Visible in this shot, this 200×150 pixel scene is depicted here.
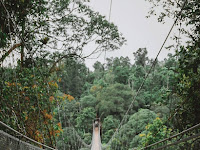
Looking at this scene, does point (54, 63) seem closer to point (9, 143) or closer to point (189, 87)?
point (189, 87)

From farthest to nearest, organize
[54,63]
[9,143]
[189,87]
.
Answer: [54,63]
[189,87]
[9,143]

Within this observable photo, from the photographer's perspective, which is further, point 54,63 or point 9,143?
point 54,63

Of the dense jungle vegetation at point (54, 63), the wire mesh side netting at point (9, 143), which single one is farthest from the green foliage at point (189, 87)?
the wire mesh side netting at point (9, 143)

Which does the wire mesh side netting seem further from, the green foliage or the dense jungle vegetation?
the green foliage

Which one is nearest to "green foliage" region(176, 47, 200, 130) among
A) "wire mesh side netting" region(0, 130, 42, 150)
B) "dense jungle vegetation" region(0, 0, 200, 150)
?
"dense jungle vegetation" region(0, 0, 200, 150)

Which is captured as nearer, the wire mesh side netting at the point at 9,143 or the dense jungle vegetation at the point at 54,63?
the wire mesh side netting at the point at 9,143

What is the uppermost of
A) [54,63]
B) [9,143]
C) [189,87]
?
[54,63]

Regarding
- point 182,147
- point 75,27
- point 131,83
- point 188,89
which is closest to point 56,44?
point 75,27

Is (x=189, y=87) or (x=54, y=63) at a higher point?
(x=54, y=63)

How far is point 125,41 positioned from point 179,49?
179 centimetres

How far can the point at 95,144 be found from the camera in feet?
27.3

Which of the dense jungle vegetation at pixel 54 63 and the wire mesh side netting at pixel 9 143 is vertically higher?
the dense jungle vegetation at pixel 54 63

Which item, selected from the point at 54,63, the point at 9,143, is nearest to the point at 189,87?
the point at 9,143

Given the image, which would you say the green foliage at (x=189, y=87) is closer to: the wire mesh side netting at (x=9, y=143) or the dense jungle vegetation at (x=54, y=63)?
the dense jungle vegetation at (x=54, y=63)
